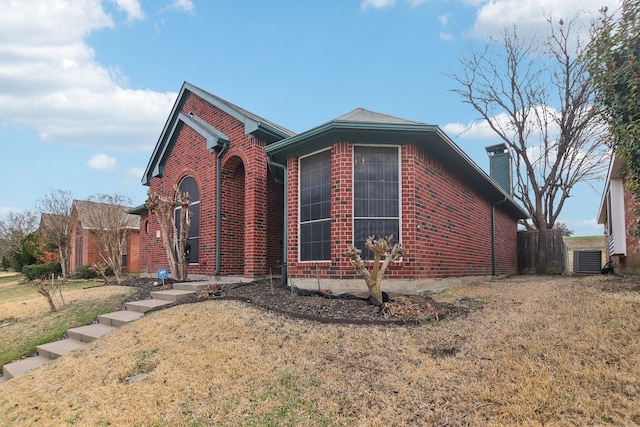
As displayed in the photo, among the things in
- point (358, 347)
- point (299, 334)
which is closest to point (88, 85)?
point (299, 334)

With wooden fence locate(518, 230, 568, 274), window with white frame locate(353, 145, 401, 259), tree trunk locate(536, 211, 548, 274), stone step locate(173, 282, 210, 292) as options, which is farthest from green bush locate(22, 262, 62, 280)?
tree trunk locate(536, 211, 548, 274)

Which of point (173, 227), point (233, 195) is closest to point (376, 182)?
point (233, 195)

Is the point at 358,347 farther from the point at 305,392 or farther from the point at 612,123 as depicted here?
the point at 612,123

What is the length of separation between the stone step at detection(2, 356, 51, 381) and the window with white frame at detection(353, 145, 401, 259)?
18.9 feet

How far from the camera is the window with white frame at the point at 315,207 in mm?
7758

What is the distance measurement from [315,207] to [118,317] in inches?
177

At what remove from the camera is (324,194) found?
785cm

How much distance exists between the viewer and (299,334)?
15.4ft

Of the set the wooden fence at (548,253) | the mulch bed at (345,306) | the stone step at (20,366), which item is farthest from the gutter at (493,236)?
the stone step at (20,366)

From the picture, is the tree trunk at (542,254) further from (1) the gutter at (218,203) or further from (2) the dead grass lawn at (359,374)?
(1) the gutter at (218,203)

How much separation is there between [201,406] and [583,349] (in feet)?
11.7

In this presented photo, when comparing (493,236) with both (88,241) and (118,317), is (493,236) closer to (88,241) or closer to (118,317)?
(118,317)

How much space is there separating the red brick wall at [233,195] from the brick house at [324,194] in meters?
0.03

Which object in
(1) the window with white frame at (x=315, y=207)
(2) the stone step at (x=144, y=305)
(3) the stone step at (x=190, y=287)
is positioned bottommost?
(2) the stone step at (x=144, y=305)
